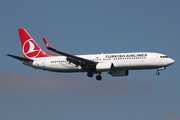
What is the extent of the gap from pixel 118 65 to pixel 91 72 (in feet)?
21.4

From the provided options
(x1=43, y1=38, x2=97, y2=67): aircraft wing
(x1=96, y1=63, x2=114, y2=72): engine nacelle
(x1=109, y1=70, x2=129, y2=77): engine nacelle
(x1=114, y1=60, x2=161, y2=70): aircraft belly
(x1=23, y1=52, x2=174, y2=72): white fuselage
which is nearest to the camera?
(x1=114, y1=60, x2=161, y2=70): aircraft belly

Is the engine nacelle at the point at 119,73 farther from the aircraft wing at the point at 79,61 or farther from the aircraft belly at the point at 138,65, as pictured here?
the aircraft belly at the point at 138,65

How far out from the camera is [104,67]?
92875mm

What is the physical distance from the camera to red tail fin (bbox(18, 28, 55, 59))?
3999 inches

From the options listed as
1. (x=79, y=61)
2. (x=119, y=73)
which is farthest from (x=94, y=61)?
(x=119, y=73)

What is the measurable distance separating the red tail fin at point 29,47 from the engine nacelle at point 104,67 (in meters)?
10.8

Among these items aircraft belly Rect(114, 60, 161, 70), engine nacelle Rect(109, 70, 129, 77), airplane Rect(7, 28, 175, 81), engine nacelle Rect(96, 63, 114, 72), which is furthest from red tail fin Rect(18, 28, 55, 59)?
aircraft belly Rect(114, 60, 161, 70)

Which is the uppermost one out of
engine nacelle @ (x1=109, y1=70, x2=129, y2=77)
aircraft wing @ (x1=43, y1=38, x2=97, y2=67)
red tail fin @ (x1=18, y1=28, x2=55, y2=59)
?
red tail fin @ (x1=18, y1=28, x2=55, y2=59)

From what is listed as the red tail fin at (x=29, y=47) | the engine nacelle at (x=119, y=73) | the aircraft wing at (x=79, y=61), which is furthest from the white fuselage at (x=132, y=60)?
the red tail fin at (x=29, y=47)

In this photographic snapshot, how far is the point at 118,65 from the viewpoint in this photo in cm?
9238

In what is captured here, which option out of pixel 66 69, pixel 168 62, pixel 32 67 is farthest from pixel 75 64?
pixel 168 62

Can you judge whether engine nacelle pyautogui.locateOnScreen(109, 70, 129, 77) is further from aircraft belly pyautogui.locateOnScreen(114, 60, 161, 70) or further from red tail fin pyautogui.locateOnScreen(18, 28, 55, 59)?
red tail fin pyautogui.locateOnScreen(18, 28, 55, 59)

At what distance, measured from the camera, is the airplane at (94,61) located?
91.3 meters

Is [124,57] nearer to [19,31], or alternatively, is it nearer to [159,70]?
[159,70]
